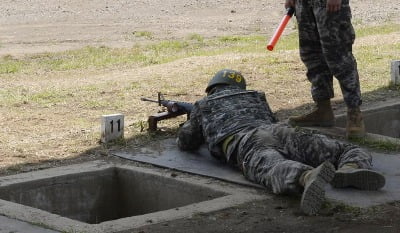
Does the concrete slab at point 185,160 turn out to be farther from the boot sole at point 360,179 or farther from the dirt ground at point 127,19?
the dirt ground at point 127,19

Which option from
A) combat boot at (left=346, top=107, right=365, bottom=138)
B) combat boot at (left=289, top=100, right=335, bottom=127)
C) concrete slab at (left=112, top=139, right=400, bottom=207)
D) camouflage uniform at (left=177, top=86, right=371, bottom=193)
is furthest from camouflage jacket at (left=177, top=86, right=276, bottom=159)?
combat boot at (left=289, top=100, right=335, bottom=127)

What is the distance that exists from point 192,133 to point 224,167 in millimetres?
452

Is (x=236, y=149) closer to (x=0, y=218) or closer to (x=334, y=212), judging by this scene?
(x=334, y=212)

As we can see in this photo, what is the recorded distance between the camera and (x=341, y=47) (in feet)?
25.7

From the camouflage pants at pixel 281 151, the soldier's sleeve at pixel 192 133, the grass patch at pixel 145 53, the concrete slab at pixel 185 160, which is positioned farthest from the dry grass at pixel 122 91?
the camouflage pants at pixel 281 151

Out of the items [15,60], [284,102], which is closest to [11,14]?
[15,60]

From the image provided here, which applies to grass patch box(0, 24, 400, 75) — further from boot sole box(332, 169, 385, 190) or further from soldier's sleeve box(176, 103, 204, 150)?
boot sole box(332, 169, 385, 190)

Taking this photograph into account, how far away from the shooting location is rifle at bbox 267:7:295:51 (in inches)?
303

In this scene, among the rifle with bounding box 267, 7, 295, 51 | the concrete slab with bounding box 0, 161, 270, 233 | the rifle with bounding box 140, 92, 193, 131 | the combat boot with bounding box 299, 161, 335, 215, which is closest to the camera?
the combat boot with bounding box 299, 161, 335, 215

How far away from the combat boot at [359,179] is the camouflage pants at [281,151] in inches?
6.8

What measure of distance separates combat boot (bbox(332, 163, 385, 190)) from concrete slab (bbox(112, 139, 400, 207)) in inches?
1.6

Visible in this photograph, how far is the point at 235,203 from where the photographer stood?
631cm

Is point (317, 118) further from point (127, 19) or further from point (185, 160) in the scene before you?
point (127, 19)

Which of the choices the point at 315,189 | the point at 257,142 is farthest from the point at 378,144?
the point at 315,189
